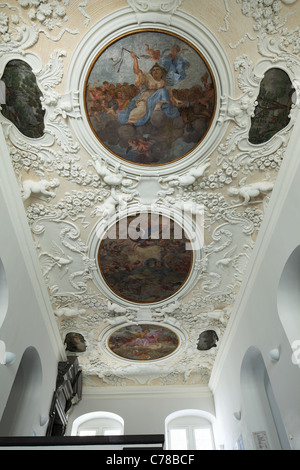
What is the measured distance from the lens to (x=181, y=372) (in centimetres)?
1355

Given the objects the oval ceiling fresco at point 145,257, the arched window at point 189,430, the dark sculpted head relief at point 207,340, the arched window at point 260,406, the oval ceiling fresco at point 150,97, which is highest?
the dark sculpted head relief at point 207,340

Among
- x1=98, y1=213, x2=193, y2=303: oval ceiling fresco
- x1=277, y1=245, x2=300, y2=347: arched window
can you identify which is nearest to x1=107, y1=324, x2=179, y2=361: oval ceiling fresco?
x1=98, y1=213, x2=193, y2=303: oval ceiling fresco

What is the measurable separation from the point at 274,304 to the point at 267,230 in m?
1.69

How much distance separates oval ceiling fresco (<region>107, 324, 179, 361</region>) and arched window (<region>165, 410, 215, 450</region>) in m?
3.16

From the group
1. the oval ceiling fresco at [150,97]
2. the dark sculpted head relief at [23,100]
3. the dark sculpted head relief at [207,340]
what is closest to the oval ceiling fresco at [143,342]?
the dark sculpted head relief at [207,340]

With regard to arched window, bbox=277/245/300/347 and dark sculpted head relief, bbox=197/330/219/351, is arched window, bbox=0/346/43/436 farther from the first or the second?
arched window, bbox=277/245/300/347

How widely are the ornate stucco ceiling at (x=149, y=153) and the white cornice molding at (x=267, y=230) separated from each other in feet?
0.73

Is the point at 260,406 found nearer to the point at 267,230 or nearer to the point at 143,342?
the point at 143,342

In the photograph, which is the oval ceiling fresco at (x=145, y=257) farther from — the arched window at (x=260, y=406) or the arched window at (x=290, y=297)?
the arched window at (x=260, y=406)

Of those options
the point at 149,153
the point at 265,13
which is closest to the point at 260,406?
the point at 149,153

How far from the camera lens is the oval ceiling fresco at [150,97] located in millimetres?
5746

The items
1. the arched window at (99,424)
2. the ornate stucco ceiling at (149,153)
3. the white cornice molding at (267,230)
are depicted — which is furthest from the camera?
the arched window at (99,424)

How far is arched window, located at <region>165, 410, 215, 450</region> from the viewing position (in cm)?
1288
